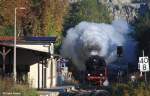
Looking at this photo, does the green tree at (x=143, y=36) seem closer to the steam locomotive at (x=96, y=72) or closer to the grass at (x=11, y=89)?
the steam locomotive at (x=96, y=72)

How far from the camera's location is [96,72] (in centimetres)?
6962

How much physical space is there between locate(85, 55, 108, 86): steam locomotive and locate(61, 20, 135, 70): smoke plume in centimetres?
522

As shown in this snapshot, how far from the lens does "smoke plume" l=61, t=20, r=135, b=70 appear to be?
79.4 meters

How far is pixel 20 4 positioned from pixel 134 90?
107ft

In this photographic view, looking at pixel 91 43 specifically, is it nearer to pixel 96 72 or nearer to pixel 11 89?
pixel 96 72

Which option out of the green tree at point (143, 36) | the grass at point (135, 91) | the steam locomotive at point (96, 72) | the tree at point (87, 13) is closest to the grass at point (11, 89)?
the grass at point (135, 91)

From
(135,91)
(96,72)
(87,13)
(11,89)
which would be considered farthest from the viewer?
(87,13)

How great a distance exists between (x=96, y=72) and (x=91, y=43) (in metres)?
10.9

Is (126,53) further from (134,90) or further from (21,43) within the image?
(134,90)

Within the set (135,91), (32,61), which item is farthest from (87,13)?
(135,91)

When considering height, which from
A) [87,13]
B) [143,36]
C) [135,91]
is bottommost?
[135,91]

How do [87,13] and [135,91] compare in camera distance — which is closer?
[135,91]

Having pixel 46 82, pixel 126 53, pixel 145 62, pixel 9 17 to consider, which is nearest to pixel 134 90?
pixel 145 62

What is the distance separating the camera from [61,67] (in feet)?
284
